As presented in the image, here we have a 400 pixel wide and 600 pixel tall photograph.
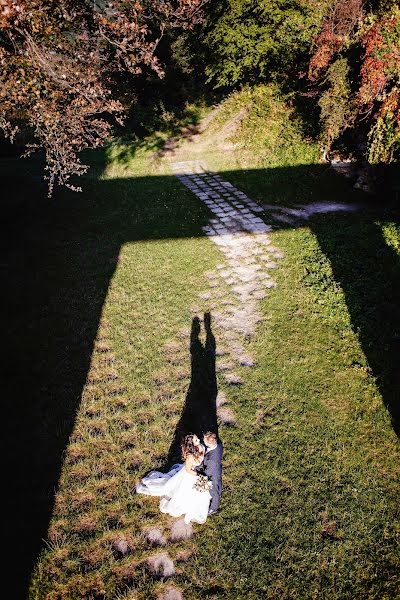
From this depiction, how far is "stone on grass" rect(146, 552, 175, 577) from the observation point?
353 cm

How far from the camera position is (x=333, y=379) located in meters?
5.37

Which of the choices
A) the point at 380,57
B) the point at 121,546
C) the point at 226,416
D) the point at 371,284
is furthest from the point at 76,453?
the point at 380,57

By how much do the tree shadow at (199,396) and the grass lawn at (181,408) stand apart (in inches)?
5.1

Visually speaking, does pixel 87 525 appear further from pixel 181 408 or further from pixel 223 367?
pixel 223 367

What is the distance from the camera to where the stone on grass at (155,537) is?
3737 mm

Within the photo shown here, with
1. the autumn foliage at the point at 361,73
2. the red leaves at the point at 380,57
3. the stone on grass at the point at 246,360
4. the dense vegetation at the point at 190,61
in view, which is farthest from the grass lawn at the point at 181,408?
the red leaves at the point at 380,57

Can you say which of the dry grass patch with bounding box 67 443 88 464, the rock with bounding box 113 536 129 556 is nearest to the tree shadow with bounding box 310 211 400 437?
the rock with bounding box 113 536 129 556

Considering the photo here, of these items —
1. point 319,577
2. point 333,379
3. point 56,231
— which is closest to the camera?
point 319,577

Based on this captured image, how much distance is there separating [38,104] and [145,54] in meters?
1.89

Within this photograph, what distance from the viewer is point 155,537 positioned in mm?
3777

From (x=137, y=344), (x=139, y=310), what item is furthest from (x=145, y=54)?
(x=137, y=344)

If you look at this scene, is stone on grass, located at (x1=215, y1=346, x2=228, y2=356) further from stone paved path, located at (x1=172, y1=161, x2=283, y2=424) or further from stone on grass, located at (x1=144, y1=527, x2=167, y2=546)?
stone on grass, located at (x1=144, y1=527, x2=167, y2=546)

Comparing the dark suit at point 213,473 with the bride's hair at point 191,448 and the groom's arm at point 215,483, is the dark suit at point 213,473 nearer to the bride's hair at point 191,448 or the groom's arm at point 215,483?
the groom's arm at point 215,483

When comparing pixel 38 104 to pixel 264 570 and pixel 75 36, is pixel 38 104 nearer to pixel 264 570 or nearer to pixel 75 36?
pixel 75 36
